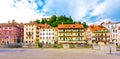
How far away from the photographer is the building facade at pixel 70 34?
104 meters

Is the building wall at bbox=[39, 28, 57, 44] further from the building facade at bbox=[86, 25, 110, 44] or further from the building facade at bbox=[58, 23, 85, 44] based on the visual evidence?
the building facade at bbox=[86, 25, 110, 44]

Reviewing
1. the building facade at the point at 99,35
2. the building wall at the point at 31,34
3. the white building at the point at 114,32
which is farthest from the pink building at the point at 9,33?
the white building at the point at 114,32

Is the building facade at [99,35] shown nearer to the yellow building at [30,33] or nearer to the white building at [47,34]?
the white building at [47,34]

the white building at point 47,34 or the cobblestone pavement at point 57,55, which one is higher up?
the white building at point 47,34

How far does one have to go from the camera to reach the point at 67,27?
10581cm

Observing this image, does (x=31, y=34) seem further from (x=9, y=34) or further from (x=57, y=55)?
(x=57, y=55)

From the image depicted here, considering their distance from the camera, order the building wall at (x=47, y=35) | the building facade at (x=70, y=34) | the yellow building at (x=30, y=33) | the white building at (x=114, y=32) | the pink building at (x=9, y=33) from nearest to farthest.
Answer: the building facade at (x=70, y=34) < the white building at (x=114, y=32) < the pink building at (x=9, y=33) < the building wall at (x=47, y=35) < the yellow building at (x=30, y=33)

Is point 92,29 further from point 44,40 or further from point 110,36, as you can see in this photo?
point 44,40

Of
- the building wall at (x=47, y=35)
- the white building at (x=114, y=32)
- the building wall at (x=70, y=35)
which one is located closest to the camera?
the building wall at (x=70, y=35)

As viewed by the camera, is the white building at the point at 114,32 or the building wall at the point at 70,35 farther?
the white building at the point at 114,32

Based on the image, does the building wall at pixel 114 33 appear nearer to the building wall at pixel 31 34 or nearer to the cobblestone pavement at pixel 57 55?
the building wall at pixel 31 34

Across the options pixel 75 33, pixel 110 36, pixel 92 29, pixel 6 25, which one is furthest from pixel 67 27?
pixel 6 25

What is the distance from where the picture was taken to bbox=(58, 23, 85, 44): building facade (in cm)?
10369

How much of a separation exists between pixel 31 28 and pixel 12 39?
33.6 ft
